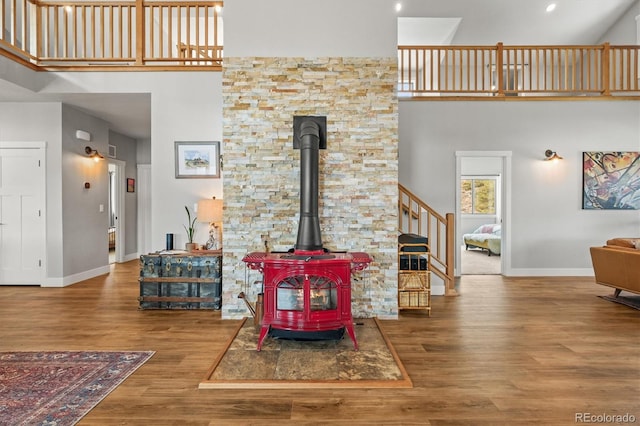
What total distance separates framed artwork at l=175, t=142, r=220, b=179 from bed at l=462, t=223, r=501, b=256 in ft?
23.0

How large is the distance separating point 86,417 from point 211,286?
2218 mm

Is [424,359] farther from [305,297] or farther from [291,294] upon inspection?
[291,294]

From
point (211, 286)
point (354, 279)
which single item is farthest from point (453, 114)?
point (211, 286)

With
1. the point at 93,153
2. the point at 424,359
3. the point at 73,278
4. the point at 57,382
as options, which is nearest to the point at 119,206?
the point at 93,153

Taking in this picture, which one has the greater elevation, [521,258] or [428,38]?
[428,38]

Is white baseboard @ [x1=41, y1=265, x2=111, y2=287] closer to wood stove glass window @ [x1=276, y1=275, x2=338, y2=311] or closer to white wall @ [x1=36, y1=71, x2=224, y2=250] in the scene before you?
white wall @ [x1=36, y1=71, x2=224, y2=250]

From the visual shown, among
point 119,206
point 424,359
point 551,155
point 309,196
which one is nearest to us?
point 424,359

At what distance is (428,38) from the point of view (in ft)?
27.1

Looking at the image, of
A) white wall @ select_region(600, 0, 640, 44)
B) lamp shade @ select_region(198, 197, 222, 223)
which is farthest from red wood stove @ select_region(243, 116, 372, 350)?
white wall @ select_region(600, 0, 640, 44)

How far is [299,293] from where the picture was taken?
308 cm

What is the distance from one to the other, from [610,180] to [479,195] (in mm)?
4689

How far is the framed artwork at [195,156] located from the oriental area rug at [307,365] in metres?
2.35

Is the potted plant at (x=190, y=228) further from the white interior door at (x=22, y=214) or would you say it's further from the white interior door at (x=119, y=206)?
the white interior door at (x=119, y=206)

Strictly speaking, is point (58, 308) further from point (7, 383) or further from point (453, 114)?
point (453, 114)
